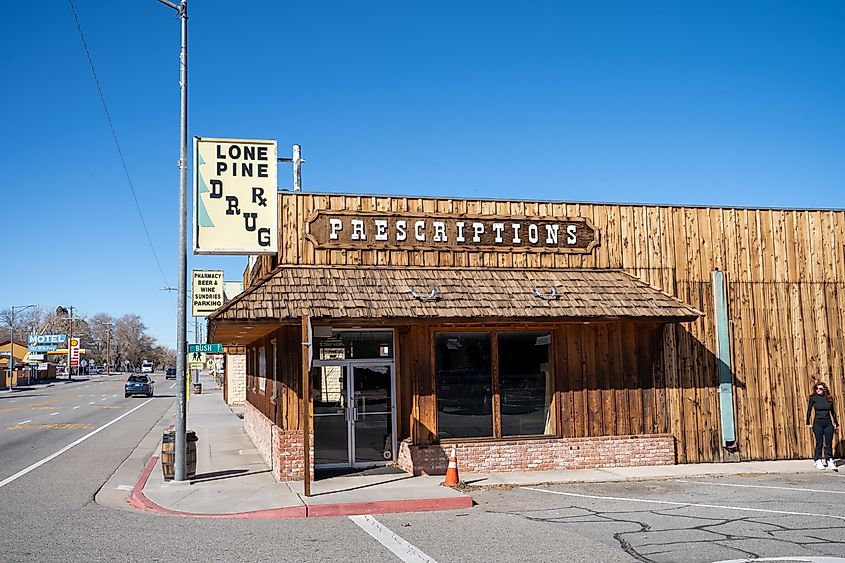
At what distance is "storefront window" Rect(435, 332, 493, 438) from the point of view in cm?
1525

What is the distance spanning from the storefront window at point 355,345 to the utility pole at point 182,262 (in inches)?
103

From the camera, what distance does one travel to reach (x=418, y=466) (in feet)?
47.9

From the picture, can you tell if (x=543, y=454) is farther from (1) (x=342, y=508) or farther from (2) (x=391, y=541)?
(2) (x=391, y=541)

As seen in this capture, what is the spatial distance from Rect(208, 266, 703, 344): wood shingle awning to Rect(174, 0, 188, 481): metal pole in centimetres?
83

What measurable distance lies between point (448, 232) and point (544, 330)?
2.81m

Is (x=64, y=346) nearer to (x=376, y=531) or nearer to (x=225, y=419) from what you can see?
(x=225, y=419)

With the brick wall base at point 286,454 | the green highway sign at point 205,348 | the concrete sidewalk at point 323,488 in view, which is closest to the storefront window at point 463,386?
the concrete sidewalk at point 323,488

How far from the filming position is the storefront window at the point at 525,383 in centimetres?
1562

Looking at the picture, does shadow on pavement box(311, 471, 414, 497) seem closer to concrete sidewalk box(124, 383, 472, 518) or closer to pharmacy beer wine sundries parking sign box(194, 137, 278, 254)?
concrete sidewalk box(124, 383, 472, 518)

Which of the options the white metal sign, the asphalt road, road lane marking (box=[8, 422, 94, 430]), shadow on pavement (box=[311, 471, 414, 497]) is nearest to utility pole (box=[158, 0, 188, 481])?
the asphalt road

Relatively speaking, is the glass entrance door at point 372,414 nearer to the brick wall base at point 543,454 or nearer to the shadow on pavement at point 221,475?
the brick wall base at point 543,454

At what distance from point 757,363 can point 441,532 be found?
392 inches

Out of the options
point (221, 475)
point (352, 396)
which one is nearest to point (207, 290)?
point (221, 475)

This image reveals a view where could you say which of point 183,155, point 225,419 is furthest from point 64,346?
point 183,155
